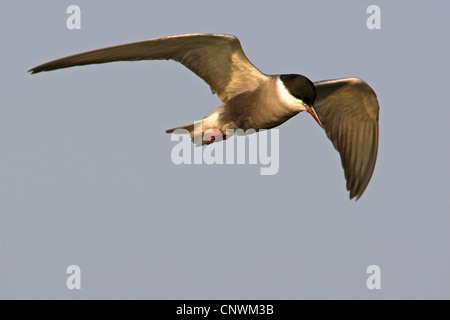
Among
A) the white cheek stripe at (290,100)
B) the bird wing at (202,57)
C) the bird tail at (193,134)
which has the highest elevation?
the bird wing at (202,57)

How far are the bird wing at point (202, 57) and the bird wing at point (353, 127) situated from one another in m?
1.68

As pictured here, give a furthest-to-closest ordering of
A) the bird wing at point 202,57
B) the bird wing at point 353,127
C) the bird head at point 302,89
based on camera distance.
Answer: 1. the bird wing at point 353,127
2. the bird head at point 302,89
3. the bird wing at point 202,57

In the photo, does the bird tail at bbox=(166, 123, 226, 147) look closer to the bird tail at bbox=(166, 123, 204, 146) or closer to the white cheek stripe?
the bird tail at bbox=(166, 123, 204, 146)

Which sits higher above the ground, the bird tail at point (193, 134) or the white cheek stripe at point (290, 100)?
the white cheek stripe at point (290, 100)

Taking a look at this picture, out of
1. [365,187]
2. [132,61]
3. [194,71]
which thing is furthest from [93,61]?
[365,187]

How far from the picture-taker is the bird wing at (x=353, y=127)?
12445mm

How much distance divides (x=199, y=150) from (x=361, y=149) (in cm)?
282

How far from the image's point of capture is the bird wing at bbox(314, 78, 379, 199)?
1245 cm

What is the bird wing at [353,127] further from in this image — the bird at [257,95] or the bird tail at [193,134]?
the bird tail at [193,134]

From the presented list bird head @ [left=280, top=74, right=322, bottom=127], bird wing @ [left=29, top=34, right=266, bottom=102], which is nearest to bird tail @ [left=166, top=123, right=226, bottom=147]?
bird wing @ [left=29, top=34, right=266, bottom=102]

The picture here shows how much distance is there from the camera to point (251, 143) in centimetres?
1139

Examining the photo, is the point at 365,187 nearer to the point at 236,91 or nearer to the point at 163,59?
the point at 236,91

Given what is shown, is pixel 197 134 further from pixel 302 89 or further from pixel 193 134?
pixel 302 89

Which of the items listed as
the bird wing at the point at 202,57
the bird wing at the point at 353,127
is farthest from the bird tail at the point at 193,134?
the bird wing at the point at 353,127
